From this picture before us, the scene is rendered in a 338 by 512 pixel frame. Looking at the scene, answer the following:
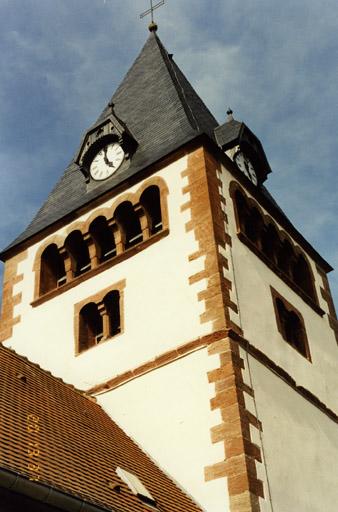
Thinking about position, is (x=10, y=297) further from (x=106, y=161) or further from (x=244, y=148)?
(x=244, y=148)

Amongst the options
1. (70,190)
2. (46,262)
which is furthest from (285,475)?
(70,190)

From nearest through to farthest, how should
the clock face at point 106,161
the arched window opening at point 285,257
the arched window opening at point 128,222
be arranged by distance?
the arched window opening at point 128,222 < the arched window opening at point 285,257 < the clock face at point 106,161

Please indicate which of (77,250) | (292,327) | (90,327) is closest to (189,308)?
(90,327)

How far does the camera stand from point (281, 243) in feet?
57.4

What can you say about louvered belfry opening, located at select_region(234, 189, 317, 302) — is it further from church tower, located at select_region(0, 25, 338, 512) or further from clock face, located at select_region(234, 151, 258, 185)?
clock face, located at select_region(234, 151, 258, 185)

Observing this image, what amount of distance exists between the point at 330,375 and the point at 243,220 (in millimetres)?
3350

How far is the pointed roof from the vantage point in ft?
57.5

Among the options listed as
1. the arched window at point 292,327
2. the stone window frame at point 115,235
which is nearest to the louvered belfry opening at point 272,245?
the arched window at point 292,327

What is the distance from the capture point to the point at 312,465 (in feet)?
44.7

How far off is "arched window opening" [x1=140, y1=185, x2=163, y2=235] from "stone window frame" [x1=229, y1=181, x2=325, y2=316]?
1.41 metres

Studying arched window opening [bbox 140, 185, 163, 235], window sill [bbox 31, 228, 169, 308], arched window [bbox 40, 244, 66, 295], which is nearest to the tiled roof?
window sill [bbox 31, 228, 169, 308]

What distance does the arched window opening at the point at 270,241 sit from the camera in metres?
17.0

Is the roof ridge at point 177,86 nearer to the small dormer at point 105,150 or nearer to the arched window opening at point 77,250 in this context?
the small dormer at point 105,150

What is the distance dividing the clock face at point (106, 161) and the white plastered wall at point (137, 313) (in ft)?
4.41
